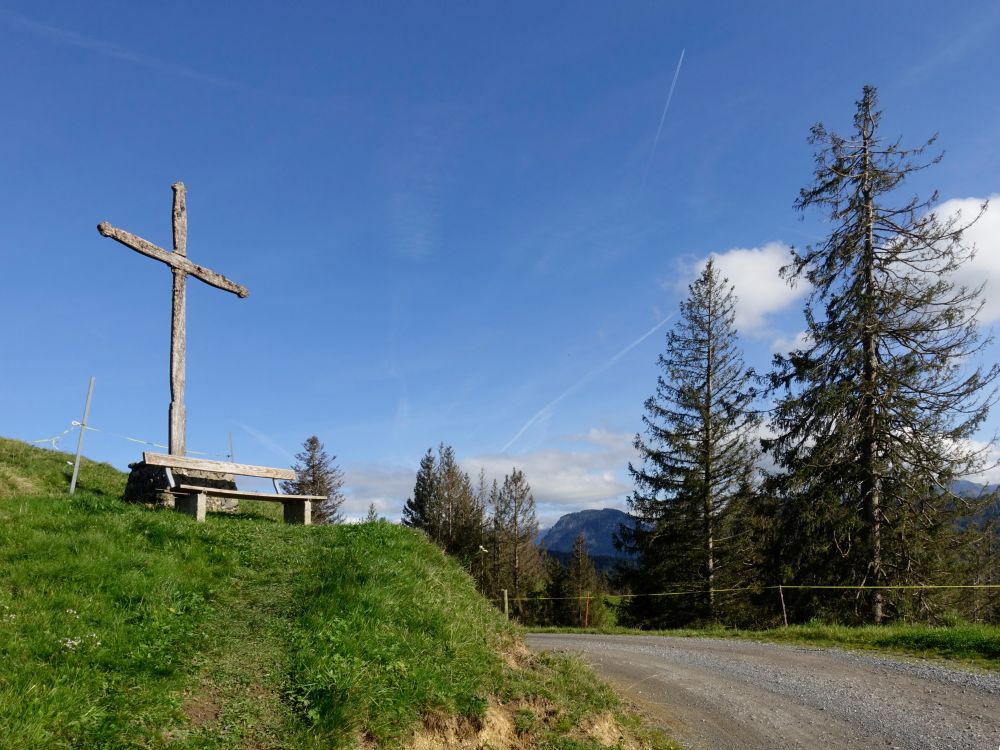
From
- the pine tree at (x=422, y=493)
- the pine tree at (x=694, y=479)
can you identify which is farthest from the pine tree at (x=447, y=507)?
the pine tree at (x=694, y=479)

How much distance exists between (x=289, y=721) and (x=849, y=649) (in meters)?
13.0

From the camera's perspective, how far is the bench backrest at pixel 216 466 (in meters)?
12.2

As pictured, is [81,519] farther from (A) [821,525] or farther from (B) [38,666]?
→ (A) [821,525]

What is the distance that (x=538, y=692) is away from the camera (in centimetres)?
784

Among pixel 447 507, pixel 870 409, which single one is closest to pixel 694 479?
pixel 870 409

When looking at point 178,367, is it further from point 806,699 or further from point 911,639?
point 911,639

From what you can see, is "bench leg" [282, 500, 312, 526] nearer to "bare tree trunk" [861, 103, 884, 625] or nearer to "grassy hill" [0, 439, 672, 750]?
"grassy hill" [0, 439, 672, 750]

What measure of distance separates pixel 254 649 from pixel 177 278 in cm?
1054

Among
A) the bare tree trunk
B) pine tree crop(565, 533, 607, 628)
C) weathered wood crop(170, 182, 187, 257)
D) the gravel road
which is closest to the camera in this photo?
the gravel road

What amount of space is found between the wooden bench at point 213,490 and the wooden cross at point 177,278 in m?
1.37

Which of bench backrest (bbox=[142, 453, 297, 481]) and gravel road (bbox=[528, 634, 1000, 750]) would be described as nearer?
gravel road (bbox=[528, 634, 1000, 750])

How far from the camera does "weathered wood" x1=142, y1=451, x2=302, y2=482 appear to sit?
40.1 ft

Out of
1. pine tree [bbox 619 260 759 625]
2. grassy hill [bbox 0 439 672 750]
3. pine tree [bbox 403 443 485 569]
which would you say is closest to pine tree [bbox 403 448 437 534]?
pine tree [bbox 403 443 485 569]

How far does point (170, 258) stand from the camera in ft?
47.6
